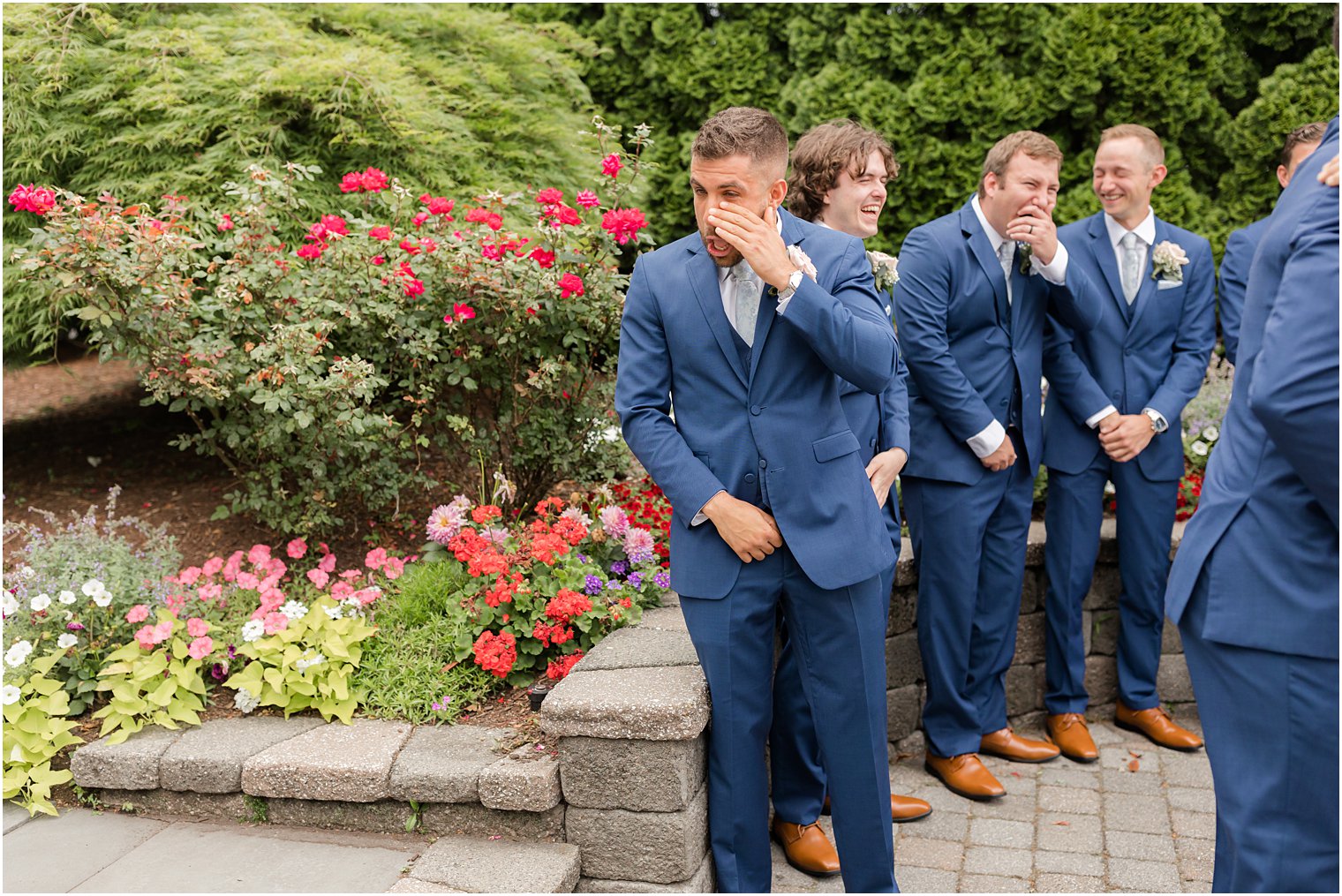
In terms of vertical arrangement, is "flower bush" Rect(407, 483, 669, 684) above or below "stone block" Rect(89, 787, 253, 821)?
above

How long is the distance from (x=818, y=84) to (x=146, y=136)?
3.87m

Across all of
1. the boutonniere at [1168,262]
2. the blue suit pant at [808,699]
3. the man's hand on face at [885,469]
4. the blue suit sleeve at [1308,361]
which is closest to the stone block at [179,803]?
the blue suit pant at [808,699]

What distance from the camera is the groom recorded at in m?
2.70

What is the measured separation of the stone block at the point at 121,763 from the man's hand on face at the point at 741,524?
1894mm

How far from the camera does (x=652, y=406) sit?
2.82 metres

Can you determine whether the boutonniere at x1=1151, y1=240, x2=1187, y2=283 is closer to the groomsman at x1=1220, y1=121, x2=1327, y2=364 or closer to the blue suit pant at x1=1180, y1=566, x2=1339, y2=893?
the groomsman at x1=1220, y1=121, x2=1327, y2=364

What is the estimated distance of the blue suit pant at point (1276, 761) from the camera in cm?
192

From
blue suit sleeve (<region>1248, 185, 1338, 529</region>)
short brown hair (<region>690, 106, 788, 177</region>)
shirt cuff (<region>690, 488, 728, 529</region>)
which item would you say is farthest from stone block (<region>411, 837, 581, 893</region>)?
blue suit sleeve (<region>1248, 185, 1338, 529</region>)

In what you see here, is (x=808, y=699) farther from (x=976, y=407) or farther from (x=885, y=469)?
(x=976, y=407)

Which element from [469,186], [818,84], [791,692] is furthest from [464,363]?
[818,84]

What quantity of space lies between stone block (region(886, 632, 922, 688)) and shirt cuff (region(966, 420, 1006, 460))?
0.84 m

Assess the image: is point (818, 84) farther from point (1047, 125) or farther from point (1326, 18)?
point (1326, 18)

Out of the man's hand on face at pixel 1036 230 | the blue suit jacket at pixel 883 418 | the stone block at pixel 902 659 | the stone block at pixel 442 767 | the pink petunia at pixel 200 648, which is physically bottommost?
the stone block at pixel 902 659

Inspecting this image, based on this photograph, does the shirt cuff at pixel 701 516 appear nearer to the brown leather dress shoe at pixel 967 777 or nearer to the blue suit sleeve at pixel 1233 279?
the brown leather dress shoe at pixel 967 777
